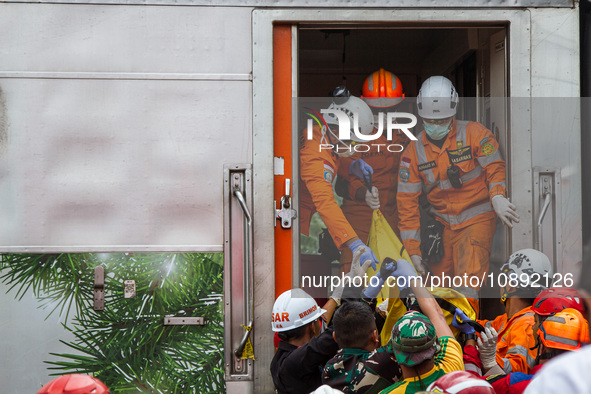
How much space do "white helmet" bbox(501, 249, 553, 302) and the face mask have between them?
767 millimetres

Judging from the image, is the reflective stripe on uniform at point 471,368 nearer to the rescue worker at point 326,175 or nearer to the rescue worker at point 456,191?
the rescue worker at point 456,191

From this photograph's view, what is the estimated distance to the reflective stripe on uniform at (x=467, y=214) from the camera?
3611mm

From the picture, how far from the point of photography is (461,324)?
3.01m

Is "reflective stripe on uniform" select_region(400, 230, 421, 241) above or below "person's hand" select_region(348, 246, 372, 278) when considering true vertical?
above

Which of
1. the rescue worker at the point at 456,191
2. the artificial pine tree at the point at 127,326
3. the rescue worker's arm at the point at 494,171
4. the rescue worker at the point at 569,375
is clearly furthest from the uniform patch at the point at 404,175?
the rescue worker at the point at 569,375

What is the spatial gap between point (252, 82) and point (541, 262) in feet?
5.92

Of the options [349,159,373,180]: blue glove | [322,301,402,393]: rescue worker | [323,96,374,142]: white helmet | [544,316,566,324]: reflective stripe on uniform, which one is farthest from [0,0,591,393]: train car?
[544,316,566,324]: reflective stripe on uniform

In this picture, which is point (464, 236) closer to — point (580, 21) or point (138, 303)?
point (580, 21)

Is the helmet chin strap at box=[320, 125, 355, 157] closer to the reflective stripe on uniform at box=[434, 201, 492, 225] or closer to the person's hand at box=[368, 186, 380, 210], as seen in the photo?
the person's hand at box=[368, 186, 380, 210]

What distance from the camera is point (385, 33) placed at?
16.8 ft

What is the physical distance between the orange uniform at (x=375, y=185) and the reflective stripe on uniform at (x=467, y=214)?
265 millimetres

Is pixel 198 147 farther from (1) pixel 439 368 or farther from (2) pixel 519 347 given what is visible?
(2) pixel 519 347

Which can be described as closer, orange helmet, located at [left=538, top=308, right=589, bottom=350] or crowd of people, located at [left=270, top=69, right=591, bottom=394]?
orange helmet, located at [left=538, top=308, right=589, bottom=350]

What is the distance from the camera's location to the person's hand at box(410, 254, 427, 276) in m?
3.54
